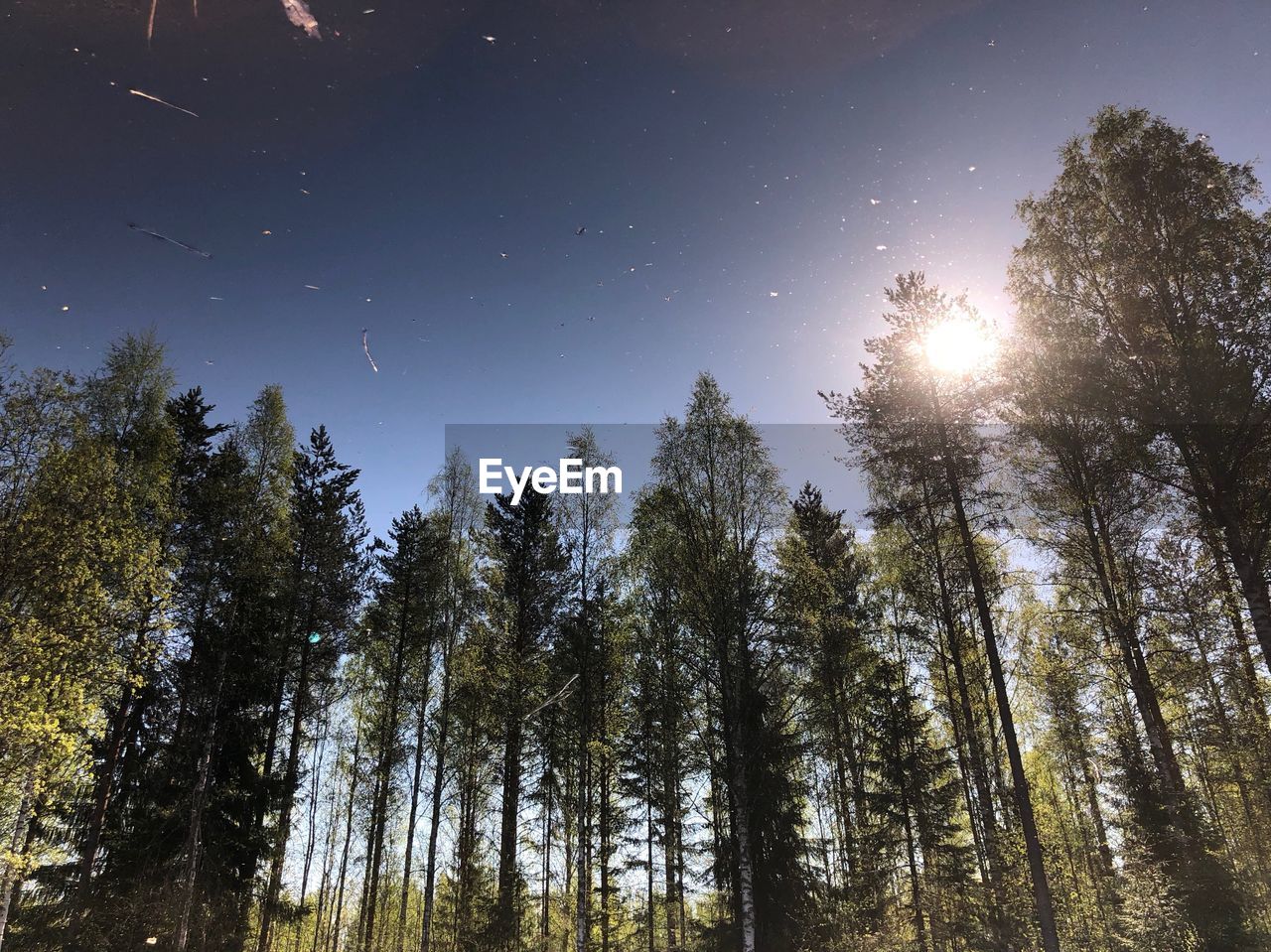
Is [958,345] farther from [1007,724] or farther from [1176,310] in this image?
[1007,724]

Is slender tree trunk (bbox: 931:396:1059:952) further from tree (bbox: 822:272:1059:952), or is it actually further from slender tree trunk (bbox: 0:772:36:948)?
slender tree trunk (bbox: 0:772:36:948)

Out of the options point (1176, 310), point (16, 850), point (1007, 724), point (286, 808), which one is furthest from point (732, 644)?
point (16, 850)

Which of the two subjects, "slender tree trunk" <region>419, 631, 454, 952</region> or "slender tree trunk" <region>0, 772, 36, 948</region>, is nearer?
"slender tree trunk" <region>0, 772, 36, 948</region>

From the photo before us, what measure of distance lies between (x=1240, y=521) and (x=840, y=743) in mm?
10218

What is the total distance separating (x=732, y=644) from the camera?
47.1 feet

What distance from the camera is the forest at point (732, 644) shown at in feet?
37.0

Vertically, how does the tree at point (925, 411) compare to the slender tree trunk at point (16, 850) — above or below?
above

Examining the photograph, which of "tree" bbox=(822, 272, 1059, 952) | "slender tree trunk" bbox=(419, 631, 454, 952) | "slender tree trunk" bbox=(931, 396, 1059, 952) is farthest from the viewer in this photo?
"slender tree trunk" bbox=(419, 631, 454, 952)

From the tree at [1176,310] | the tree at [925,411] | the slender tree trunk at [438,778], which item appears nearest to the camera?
the tree at [1176,310]

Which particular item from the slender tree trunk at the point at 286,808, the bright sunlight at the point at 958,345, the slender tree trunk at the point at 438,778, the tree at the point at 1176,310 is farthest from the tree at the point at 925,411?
the slender tree trunk at the point at 286,808

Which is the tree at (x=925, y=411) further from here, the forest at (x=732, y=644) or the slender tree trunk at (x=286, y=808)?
the slender tree trunk at (x=286, y=808)

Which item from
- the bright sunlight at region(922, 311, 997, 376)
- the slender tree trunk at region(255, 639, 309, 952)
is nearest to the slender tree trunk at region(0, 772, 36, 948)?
the slender tree trunk at region(255, 639, 309, 952)

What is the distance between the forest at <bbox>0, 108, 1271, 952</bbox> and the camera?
37.0 feet

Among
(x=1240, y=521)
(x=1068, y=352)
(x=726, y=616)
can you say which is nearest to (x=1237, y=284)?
(x=1068, y=352)
